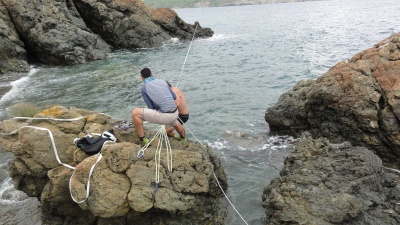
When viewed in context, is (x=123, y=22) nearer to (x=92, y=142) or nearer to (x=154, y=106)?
(x=154, y=106)

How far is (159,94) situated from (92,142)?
6.84ft

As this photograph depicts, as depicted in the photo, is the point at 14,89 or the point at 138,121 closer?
the point at 138,121

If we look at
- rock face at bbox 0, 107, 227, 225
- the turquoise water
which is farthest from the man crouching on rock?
the turquoise water

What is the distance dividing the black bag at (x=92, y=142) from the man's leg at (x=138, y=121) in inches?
25.7

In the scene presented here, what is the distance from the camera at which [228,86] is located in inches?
859

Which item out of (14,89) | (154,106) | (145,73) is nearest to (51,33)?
(14,89)

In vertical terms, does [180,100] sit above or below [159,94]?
below

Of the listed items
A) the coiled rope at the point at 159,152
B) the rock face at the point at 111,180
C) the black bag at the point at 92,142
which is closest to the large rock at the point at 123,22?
the rock face at the point at 111,180

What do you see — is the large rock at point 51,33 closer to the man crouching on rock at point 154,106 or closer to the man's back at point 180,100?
the man's back at point 180,100

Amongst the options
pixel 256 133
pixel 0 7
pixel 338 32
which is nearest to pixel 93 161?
pixel 256 133

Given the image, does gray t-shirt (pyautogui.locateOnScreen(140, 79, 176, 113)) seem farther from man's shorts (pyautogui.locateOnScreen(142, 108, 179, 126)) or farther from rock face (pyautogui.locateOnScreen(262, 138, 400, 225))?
rock face (pyautogui.locateOnScreen(262, 138, 400, 225))

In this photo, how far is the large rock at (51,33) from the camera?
29578 millimetres

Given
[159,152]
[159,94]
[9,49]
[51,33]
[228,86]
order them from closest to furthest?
[159,152], [159,94], [228,86], [9,49], [51,33]

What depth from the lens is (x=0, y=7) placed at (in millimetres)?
28891
